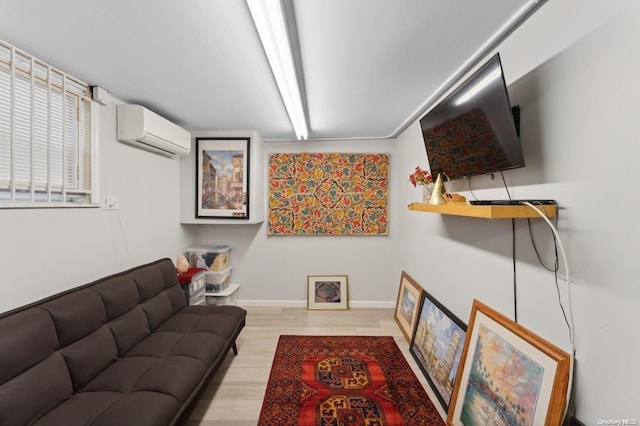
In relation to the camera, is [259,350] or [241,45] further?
[259,350]

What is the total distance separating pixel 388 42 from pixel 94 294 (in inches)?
94.1

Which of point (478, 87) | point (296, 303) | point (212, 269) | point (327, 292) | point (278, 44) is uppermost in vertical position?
point (278, 44)

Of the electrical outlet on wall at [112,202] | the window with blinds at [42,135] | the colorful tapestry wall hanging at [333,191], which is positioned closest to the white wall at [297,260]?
the colorful tapestry wall hanging at [333,191]

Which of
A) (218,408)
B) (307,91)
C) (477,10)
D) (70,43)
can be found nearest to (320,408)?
(218,408)

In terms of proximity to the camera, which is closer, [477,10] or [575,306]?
[575,306]

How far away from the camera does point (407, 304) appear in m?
3.06

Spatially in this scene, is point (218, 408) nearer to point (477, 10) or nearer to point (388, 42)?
point (388, 42)

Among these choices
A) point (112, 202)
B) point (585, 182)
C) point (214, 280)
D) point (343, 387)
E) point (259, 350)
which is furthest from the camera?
point (214, 280)

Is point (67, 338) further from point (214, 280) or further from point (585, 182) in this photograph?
point (585, 182)

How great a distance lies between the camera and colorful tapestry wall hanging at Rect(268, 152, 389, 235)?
3.76m

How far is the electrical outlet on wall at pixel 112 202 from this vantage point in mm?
2240

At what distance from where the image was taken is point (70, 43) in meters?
1.57

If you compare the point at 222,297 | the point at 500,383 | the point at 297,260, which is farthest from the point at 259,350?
the point at 500,383

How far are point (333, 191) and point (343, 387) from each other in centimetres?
232
